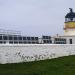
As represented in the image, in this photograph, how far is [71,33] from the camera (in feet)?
134

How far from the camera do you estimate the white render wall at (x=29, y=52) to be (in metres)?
22.2

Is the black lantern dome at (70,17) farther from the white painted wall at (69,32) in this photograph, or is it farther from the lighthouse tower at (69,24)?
the white painted wall at (69,32)

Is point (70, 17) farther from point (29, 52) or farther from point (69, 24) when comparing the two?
point (29, 52)

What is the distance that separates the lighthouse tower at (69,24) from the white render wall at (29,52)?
8966 mm

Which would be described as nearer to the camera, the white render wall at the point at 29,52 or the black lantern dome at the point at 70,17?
the white render wall at the point at 29,52

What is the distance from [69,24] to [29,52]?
17.2 metres

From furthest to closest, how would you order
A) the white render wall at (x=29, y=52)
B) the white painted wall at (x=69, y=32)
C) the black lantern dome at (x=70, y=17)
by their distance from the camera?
the black lantern dome at (x=70, y=17), the white painted wall at (x=69, y=32), the white render wall at (x=29, y=52)

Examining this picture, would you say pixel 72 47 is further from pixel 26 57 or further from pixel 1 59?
pixel 1 59

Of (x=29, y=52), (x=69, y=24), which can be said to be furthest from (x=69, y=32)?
(x=29, y=52)

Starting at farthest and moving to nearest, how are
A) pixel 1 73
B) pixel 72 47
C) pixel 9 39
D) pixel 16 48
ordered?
1. pixel 72 47
2. pixel 9 39
3. pixel 16 48
4. pixel 1 73

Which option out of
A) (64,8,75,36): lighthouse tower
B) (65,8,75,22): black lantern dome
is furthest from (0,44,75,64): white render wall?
(65,8,75,22): black lantern dome

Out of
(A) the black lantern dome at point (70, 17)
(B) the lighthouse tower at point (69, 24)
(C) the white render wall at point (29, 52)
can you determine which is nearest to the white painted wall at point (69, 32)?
(B) the lighthouse tower at point (69, 24)

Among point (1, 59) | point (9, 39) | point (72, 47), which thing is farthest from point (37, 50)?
point (72, 47)

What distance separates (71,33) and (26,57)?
56.5 feet
